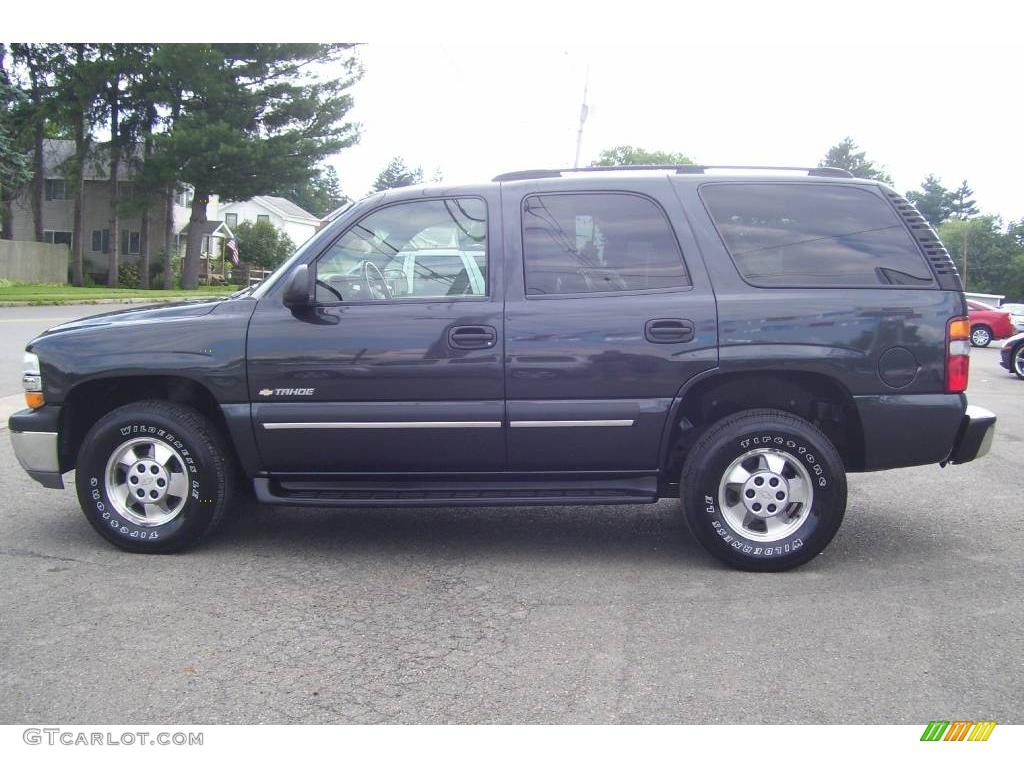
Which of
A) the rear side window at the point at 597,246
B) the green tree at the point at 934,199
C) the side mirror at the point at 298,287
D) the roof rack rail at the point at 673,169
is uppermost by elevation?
the green tree at the point at 934,199

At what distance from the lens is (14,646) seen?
3.75 metres

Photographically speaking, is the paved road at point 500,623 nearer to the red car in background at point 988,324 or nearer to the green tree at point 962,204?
the red car in background at point 988,324

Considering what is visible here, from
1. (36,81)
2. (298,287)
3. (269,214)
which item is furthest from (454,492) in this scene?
(269,214)

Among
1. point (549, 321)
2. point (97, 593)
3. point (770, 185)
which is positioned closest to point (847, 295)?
point (770, 185)

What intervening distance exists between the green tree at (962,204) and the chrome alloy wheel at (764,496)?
122 metres

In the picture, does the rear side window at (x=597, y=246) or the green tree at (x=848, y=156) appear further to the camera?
the green tree at (x=848, y=156)

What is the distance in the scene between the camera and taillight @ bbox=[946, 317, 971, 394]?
4.72m

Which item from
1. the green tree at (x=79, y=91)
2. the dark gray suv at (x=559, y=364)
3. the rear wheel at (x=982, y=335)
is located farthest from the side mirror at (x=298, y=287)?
the green tree at (x=79, y=91)

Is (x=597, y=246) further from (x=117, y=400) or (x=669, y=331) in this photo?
(x=117, y=400)

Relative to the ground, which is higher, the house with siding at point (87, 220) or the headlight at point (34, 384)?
the house with siding at point (87, 220)

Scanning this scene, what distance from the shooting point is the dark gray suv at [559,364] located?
15.5ft
